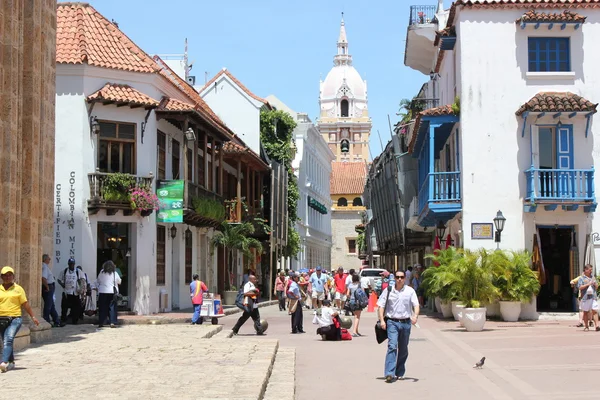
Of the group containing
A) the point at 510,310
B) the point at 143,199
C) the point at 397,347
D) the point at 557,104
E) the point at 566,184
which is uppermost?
the point at 557,104

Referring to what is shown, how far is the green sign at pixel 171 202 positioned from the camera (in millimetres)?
29438

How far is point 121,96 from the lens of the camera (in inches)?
1088

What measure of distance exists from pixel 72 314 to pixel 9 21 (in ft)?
31.9

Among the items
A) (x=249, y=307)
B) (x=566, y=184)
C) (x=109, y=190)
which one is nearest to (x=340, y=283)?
(x=566, y=184)

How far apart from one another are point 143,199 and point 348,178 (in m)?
90.1

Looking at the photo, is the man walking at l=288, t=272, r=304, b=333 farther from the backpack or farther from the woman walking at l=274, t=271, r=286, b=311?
the woman walking at l=274, t=271, r=286, b=311

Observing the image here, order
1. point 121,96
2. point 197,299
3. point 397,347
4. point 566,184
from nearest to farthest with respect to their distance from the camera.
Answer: point 397,347 → point 197,299 → point 121,96 → point 566,184

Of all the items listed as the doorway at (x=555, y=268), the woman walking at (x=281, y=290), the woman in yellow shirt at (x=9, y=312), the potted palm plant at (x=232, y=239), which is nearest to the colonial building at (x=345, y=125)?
the potted palm plant at (x=232, y=239)

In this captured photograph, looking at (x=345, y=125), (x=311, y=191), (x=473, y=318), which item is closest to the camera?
(x=473, y=318)

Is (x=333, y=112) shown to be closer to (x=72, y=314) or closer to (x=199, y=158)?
(x=199, y=158)

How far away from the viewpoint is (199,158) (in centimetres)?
3612

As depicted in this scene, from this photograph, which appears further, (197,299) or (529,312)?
(529,312)

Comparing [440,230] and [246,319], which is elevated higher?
[440,230]

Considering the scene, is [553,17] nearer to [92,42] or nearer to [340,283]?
[340,283]
